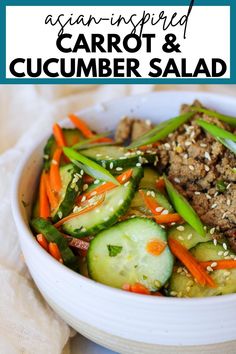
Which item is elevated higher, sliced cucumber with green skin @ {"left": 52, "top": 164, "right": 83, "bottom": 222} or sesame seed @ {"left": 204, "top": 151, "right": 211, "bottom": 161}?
sesame seed @ {"left": 204, "top": 151, "right": 211, "bottom": 161}

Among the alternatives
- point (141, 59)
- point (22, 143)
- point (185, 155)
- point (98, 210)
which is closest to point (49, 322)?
point (98, 210)

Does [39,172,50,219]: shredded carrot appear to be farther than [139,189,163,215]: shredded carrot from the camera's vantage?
Yes

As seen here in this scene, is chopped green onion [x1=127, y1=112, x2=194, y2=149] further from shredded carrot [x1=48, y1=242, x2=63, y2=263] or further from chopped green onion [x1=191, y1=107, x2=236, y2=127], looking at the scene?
shredded carrot [x1=48, y1=242, x2=63, y2=263]

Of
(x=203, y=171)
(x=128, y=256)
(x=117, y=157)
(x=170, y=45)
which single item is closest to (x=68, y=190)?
(x=117, y=157)

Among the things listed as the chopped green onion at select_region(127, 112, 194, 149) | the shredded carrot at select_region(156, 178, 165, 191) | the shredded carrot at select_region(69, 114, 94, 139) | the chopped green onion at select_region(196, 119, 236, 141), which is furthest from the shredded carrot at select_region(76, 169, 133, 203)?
the shredded carrot at select_region(69, 114, 94, 139)

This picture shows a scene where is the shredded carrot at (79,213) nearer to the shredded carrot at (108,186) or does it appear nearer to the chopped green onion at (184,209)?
the shredded carrot at (108,186)

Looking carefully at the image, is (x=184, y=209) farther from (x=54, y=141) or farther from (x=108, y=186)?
(x=54, y=141)

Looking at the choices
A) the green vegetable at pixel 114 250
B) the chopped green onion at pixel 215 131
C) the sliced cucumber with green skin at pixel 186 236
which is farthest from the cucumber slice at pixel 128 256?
the chopped green onion at pixel 215 131
